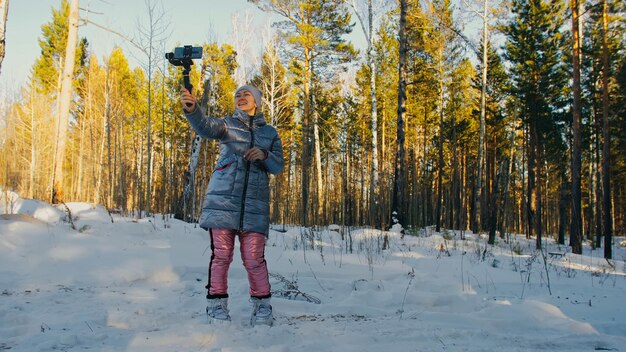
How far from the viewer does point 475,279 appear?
428 cm

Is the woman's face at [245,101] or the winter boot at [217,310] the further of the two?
the woman's face at [245,101]

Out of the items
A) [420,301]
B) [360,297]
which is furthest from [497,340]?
[360,297]

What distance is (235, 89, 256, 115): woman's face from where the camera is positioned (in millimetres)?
2928

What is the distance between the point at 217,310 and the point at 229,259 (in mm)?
345

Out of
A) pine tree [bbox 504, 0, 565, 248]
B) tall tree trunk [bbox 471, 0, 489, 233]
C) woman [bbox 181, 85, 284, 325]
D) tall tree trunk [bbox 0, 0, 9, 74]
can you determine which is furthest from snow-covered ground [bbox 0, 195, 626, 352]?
pine tree [bbox 504, 0, 565, 248]

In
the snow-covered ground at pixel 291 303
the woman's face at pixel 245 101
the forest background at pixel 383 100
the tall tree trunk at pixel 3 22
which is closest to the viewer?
the snow-covered ground at pixel 291 303

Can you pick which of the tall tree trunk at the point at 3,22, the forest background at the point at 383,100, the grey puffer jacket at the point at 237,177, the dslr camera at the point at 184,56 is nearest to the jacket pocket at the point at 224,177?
the grey puffer jacket at the point at 237,177

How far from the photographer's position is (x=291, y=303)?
309cm

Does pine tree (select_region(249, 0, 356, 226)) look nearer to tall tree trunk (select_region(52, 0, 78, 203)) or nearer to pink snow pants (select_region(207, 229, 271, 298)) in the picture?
tall tree trunk (select_region(52, 0, 78, 203))

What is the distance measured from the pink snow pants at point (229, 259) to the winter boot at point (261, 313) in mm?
39

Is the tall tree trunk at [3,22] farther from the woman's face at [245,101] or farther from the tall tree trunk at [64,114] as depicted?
the tall tree trunk at [64,114]

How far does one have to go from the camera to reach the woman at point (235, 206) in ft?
8.46

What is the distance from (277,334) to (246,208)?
875mm

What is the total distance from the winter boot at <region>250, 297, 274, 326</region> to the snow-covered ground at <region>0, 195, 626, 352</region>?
0.30 ft
